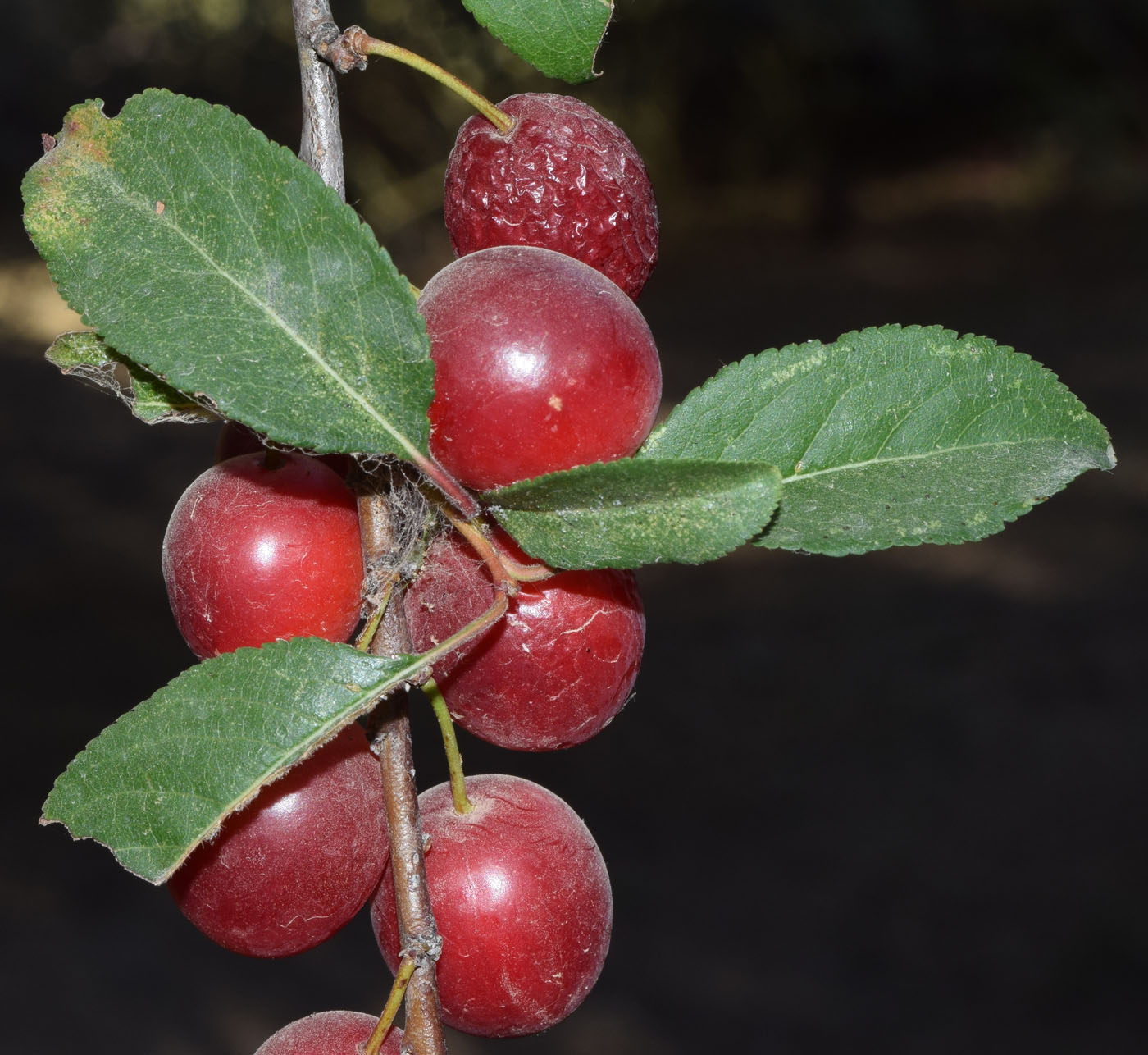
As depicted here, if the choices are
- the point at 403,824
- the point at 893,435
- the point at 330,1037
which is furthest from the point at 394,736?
the point at 893,435

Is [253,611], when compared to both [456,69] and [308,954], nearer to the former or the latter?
[456,69]

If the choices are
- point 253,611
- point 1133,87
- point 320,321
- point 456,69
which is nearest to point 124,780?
point 253,611

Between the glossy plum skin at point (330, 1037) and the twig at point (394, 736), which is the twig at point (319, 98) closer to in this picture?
the twig at point (394, 736)

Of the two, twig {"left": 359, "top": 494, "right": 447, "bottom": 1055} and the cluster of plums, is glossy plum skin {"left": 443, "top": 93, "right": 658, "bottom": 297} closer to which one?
the cluster of plums

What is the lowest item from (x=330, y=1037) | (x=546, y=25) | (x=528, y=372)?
(x=330, y=1037)

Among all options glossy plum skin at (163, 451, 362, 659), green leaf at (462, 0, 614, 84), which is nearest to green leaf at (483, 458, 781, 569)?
glossy plum skin at (163, 451, 362, 659)

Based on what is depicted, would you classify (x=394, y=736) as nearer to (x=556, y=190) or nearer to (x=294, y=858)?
(x=294, y=858)
